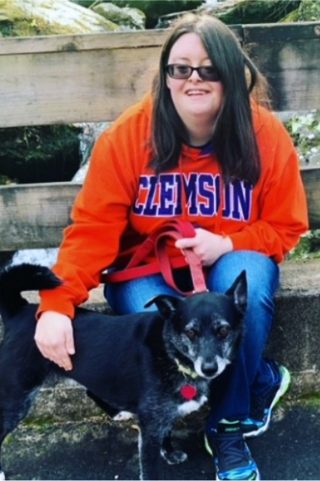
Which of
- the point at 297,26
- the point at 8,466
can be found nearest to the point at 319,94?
the point at 297,26

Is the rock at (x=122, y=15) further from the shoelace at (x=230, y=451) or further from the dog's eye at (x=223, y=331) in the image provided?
the dog's eye at (x=223, y=331)

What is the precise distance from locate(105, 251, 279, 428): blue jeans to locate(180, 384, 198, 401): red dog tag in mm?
121

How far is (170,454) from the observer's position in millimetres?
3100

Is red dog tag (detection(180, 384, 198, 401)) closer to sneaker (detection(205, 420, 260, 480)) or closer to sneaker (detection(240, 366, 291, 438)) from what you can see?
sneaker (detection(205, 420, 260, 480))

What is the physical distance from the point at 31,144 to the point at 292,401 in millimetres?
4289

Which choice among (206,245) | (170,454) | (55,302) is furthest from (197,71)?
(170,454)

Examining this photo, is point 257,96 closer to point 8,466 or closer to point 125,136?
point 125,136

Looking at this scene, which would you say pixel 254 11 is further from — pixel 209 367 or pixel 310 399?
pixel 209 367

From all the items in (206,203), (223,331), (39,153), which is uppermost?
(206,203)

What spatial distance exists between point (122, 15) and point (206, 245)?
906cm

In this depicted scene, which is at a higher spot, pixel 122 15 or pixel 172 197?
pixel 122 15

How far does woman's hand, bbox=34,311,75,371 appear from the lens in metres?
2.74

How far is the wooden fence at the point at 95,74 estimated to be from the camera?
3.24 m

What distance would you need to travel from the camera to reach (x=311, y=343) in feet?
11.3
